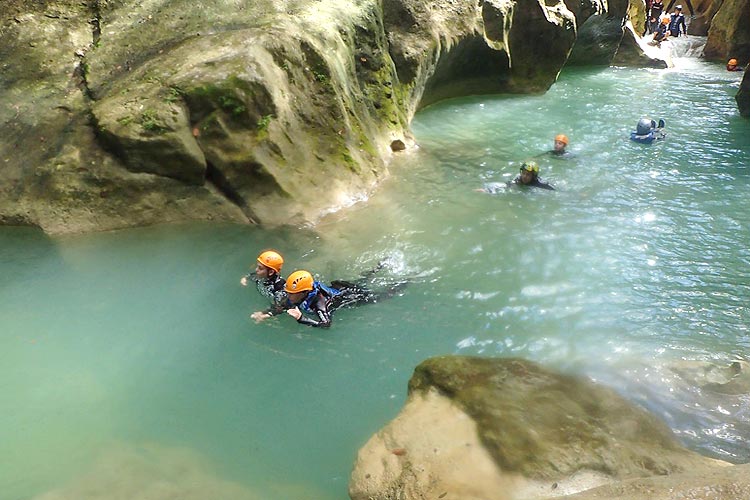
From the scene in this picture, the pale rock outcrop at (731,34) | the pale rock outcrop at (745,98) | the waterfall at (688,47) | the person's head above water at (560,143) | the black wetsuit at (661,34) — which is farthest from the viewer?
the black wetsuit at (661,34)

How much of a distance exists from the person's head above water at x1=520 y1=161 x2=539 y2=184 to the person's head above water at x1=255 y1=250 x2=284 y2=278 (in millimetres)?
5103

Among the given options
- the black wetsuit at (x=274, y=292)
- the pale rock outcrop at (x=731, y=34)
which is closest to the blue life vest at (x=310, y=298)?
the black wetsuit at (x=274, y=292)

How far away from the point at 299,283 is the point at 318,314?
1.38 ft

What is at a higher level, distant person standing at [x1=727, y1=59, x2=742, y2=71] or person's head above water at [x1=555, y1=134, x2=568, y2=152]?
person's head above water at [x1=555, y1=134, x2=568, y2=152]

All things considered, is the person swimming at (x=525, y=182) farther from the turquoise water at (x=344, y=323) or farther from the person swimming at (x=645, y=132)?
the person swimming at (x=645, y=132)

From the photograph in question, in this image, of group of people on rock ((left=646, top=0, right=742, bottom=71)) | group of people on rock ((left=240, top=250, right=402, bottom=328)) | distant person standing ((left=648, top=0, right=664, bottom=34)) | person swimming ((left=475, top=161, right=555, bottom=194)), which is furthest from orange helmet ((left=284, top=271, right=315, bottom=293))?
distant person standing ((left=648, top=0, right=664, bottom=34))

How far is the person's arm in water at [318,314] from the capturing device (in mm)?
6066

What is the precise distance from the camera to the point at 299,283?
6.09 metres

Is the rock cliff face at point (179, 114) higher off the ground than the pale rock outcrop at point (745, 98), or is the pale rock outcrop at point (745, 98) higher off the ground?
the rock cliff face at point (179, 114)

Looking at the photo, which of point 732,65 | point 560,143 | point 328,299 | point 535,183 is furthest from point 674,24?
point 328,299

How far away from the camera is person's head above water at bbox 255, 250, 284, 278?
256 inches

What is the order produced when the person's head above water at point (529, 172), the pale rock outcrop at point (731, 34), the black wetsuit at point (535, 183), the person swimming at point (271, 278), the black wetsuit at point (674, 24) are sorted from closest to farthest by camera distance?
the person swimming at point (271, 278), the person's head above water at point (529, 172), the black wetsuit at point (535, 183), the pale rock outcrop at point (731, 34), the black wetsuit at point (674, 24)

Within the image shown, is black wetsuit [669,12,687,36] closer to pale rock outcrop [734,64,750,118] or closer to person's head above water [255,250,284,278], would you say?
pale rock outcrop [734,64,750,118]

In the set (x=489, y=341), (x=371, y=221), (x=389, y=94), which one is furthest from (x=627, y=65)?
(x=489, y=341)
